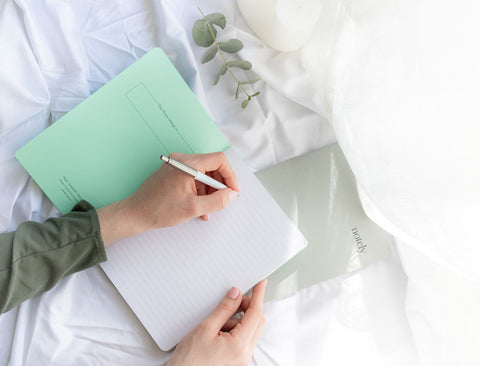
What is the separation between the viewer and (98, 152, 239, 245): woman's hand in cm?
67

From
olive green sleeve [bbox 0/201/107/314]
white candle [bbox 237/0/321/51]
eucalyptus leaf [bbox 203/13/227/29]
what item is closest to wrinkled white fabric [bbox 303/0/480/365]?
white candle [bbox 237/0/321/51]

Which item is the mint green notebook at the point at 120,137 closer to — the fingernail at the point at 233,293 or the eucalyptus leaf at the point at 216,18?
the eucalyptus leaf at the point at 216,18

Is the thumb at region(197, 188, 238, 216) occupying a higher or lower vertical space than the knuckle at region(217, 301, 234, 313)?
higher

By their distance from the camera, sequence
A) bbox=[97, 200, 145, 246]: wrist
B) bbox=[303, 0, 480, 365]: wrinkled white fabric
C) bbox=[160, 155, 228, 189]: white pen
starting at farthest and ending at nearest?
bbox=[97, 200, 145, 246]: wrist → bbox=[160, 155, 228, 189]: white pen → bbox=[303, 0, 480, 365]: wrinkled white fabric

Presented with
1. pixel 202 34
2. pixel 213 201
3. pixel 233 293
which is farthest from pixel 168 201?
pixel 202 34

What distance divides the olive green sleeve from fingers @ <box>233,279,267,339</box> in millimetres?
250

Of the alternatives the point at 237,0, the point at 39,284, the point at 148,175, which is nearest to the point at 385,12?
the point at 237,0

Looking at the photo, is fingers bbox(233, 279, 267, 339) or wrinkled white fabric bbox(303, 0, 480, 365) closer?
wrinkled white fabric bbox(303, 0, 480, 365)

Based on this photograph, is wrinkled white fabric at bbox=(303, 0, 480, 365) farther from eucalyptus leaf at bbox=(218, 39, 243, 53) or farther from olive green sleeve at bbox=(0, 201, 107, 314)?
olive green sleeve at bbox=(0, 201, 107, 314)

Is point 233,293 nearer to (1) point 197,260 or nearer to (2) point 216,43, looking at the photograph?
(1) point 197,260

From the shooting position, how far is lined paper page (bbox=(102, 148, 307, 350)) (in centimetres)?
72

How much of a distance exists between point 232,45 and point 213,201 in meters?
0.27

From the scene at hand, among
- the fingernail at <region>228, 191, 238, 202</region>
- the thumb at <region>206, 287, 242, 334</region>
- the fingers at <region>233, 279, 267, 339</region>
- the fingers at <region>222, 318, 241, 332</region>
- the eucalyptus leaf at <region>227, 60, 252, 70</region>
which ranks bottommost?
the fingers at <region>222, 318, 241, 332</region>

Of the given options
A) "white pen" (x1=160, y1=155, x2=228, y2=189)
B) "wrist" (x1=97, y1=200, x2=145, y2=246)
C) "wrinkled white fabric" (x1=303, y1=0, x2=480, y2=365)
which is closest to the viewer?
"wrinkled white fabric" (x1=303, y1=0, x2=480, y2=365)
